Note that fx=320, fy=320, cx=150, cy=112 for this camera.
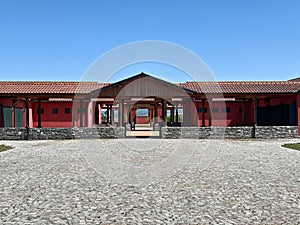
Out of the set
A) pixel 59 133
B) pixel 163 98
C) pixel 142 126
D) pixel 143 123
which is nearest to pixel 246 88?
pixel 163 98

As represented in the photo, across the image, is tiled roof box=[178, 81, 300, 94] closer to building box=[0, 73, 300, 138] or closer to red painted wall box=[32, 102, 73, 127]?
building box=[0, 73, 300, 138]

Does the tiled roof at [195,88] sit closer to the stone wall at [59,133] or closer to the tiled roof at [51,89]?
the tiled roof at [51,89]

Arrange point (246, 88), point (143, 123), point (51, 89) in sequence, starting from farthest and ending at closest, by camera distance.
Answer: point (143, 123)
point (246, 88)
point (51, 89)

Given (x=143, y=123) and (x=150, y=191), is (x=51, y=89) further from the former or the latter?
(x=143, y=123)

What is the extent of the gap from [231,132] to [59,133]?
10.6 metres

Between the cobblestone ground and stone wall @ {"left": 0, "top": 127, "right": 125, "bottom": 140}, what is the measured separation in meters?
8.82

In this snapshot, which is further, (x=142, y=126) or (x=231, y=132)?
(x=142, y=126)

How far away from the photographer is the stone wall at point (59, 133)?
1942cm

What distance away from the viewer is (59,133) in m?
19.7

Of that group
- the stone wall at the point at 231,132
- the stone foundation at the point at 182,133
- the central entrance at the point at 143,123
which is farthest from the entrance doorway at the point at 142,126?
the stone foundation at the point at 182,133

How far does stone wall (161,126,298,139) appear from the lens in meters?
19.5

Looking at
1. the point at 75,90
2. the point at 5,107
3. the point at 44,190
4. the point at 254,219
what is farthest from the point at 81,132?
the point at 254,219

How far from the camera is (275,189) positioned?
21.2 ft

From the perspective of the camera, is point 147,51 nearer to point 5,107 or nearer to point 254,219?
point 5,107
